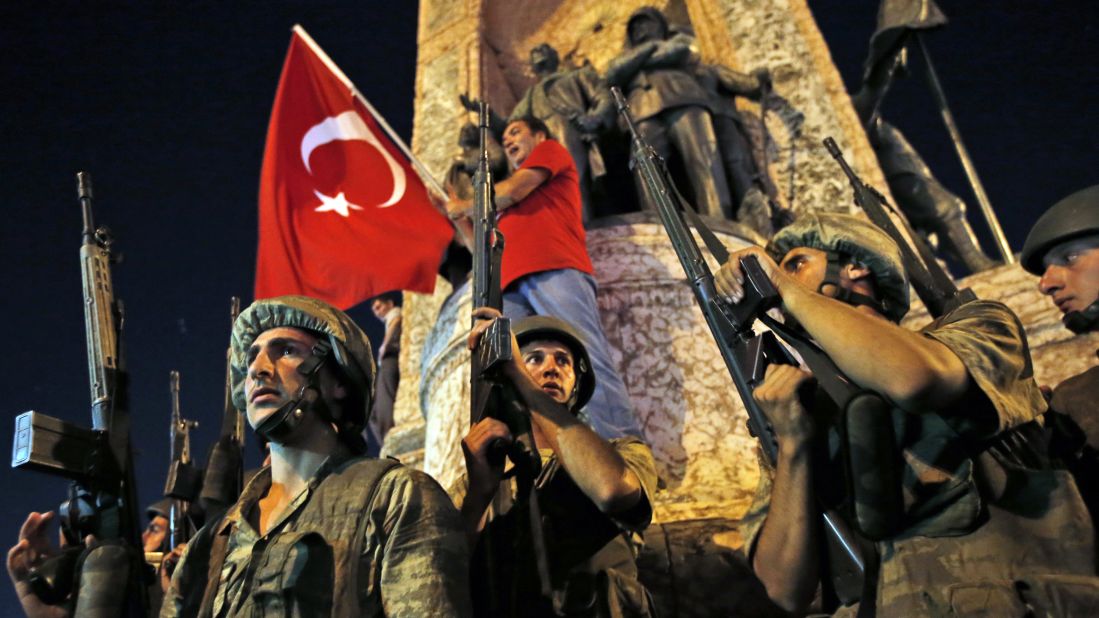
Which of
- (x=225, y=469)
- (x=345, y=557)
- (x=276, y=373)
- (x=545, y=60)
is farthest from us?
(x=545, y=60)

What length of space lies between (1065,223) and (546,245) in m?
2.36

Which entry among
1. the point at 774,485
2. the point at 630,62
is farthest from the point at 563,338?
the point at 630,62

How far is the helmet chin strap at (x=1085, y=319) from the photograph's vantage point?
2.17 m

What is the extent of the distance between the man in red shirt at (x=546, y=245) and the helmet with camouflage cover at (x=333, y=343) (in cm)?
164

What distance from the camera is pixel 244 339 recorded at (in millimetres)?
2354

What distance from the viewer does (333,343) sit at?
2.28m

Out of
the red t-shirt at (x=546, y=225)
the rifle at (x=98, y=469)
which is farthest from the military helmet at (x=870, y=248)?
the rifle at (x=98, y=469)

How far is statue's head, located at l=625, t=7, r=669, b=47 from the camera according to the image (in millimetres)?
6750

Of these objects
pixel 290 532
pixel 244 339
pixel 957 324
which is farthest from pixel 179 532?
pixel 957 324

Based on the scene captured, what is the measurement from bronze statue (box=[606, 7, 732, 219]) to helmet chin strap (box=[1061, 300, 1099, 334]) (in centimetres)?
394

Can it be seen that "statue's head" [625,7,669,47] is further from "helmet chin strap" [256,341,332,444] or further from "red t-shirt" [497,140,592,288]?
"helmet chin strap" [256,341,332,444]

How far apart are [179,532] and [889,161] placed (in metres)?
6.17

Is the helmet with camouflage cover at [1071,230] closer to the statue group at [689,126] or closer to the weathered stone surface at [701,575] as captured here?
the weathered stone surface at [701,575]

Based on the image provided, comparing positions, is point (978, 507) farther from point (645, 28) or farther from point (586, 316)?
point (645, 28)
